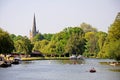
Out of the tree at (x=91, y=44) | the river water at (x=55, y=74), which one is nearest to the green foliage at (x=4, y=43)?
the river water at (x=55, y=74)

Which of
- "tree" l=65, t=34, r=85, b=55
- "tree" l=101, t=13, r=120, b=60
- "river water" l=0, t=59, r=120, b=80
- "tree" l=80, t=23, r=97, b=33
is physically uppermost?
"tree" l=80, t=23, r=97, b=33

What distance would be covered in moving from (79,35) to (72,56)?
18.9 metres

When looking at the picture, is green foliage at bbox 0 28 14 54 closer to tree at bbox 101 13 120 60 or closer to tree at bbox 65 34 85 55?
tree at bbox 101 13 120 60

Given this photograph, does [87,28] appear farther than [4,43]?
Yes

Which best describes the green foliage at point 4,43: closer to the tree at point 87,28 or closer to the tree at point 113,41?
the tree at point 113,41

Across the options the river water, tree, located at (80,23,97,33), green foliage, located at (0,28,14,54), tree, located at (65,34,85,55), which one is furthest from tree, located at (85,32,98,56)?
the river water

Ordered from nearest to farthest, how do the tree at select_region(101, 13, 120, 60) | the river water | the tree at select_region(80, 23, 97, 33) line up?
the river water < the tree at select_region(101, 13, 120, 60) < the tree at select_region(80, 23, 97, 33)

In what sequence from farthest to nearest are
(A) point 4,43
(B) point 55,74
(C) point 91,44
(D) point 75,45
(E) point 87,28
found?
(E) point 87,28 < (C) point 91,44 < (D) point 75,45 < (A) point 4,43 < (B) point 55,74

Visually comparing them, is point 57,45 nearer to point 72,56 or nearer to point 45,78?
point 72,56

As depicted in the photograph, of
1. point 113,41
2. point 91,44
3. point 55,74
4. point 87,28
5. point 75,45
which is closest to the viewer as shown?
point 55,74

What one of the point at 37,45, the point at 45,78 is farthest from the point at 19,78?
the point at 37,45

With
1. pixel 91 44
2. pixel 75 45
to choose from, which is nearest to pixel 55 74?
pixel 75 45

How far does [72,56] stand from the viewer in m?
146

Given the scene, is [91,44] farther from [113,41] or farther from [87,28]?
[113,41]
